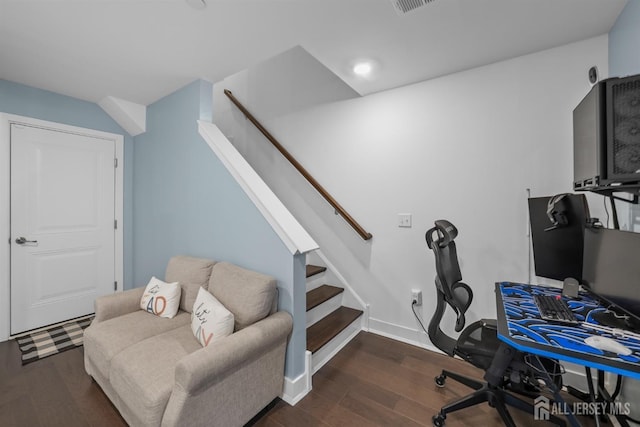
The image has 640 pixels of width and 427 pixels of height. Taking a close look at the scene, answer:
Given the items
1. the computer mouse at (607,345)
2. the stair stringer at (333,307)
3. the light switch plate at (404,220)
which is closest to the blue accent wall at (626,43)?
the computer mouse at (607,345)

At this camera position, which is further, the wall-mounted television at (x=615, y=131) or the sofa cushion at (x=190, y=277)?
the sofa cushion at (x=190, y=277)

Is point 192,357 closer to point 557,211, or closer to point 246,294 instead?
point 246,294

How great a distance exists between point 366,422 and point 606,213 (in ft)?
6.58

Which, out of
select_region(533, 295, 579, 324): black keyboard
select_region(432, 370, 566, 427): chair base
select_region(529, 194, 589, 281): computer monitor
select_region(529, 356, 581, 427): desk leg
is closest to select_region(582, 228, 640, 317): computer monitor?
select_region(529, 194, 589, 281): computer monitor

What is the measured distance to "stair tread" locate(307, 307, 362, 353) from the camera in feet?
6.75

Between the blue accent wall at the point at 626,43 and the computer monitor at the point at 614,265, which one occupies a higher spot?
the blue accent wall at the point at 626,43

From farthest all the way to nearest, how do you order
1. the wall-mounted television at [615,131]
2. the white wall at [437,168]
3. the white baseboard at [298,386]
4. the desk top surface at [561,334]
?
the white wall at [437,168] < the white baseboard at [298,386] < the wall-mounted television at [615,131] < the desk top surface at [561,334]

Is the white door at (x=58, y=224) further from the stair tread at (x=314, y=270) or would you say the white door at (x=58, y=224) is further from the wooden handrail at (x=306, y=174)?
the stair tread at (x=314, y=270)

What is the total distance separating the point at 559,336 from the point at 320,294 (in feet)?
5.84

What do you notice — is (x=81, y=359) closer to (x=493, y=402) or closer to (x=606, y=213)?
(x=493, y=402)

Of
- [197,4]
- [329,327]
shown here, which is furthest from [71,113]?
[329,327]

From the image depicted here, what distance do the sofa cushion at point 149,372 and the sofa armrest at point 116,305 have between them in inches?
22.0

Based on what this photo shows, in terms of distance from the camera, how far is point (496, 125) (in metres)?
2.03

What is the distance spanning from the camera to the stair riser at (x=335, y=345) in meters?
2.06
